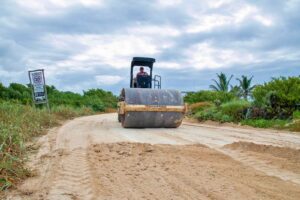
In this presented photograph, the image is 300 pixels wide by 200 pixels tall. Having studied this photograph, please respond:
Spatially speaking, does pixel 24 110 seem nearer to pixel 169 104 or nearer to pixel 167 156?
pixel 169 104

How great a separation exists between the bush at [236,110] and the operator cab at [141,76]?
13.3 ft

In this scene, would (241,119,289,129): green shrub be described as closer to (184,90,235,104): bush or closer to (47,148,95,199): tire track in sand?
(47,148,95,199): tire track in sand

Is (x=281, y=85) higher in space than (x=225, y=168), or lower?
higher

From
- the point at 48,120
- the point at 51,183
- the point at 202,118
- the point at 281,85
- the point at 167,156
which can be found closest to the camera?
the point at 51,183

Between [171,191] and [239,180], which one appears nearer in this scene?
[171,191]

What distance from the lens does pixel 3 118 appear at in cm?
1026

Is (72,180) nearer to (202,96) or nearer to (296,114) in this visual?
(296,114)

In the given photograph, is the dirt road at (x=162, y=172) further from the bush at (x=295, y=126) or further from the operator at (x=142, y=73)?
the operator at (x=142, y=73)

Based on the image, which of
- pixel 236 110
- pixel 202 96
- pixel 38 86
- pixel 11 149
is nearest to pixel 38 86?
pixel 38 86

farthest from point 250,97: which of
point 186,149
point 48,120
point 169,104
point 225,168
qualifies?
point 225,168

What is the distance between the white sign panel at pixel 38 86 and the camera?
19.0 meters

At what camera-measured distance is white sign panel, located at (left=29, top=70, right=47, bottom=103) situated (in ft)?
62.3

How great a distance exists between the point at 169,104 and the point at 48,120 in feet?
17.0

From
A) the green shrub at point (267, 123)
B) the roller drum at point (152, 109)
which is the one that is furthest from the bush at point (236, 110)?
the roller drum at point (152, 109)
